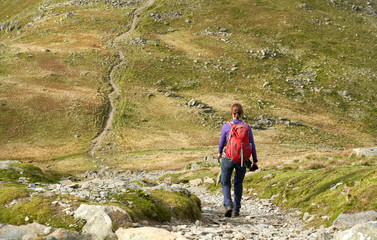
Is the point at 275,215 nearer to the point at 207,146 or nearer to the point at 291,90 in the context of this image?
the point at 207,146

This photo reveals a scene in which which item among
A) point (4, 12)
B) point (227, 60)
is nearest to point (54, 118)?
point (227, 60)

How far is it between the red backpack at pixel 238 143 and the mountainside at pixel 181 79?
21928 mm

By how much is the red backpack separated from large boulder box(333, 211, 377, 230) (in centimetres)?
371

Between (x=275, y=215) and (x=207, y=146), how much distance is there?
1700 inches

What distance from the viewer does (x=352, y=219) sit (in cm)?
921

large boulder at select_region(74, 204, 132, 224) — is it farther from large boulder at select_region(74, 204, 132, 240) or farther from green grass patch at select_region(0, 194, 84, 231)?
green grass patch at select_region(0, 194, 84, 231)

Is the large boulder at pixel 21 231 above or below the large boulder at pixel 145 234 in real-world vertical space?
above

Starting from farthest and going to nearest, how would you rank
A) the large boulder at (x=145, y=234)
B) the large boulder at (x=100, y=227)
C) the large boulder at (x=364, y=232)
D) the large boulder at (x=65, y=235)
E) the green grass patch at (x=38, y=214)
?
the green grass patch at (x=38, y=214), the large boulder at (x=100, y=227), the large boulder at (x=145, y=234), the large boulder at (x=65, y=235), the large boulder at (x=364, y=232)

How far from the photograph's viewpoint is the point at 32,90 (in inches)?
2808

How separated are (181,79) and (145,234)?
3220 inches

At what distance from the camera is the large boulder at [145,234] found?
7.75 meters

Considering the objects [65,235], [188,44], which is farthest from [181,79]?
[65,235]

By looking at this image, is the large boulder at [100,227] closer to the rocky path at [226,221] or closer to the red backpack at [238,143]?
the rocky path at [226,221]

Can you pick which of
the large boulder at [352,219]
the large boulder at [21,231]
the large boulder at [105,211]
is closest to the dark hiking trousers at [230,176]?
the large boulder at [352,219]
